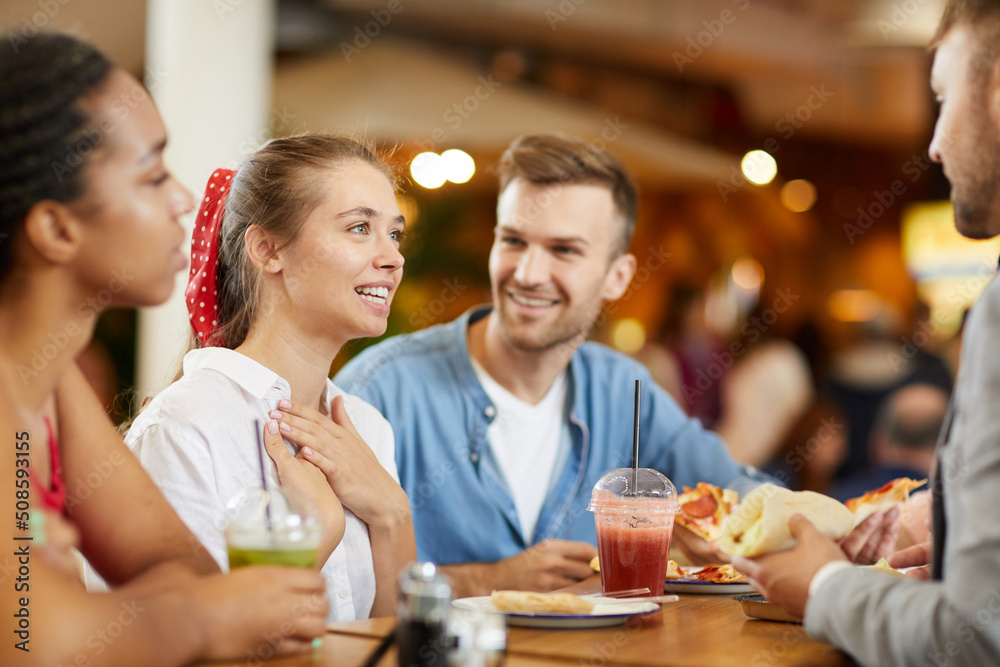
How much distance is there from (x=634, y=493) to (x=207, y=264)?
0.97 metres

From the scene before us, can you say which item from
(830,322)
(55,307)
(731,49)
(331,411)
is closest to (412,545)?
(331,411)

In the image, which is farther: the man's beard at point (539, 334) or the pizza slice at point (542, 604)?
the man's beard at point (539, 334)

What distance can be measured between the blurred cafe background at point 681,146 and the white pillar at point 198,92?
0.03 feet

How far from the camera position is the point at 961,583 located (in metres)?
1.08

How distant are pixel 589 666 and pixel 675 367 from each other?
21.3ft

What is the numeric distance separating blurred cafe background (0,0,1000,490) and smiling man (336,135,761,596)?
0.42 metres

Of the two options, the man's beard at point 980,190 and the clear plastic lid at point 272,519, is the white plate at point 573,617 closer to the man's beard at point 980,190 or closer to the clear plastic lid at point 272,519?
the clear plastic lid at point 272,519

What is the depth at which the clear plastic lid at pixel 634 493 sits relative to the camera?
1.78m

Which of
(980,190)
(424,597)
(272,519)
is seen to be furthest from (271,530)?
(980,190)

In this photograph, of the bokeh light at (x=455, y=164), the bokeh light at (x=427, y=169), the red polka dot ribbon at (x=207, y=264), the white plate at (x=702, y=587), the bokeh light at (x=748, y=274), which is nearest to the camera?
the white plate at (x=702, y=587)

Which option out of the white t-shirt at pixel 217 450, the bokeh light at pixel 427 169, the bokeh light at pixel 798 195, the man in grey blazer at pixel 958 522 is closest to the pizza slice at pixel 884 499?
the man in grey blazer at pixel 958 522

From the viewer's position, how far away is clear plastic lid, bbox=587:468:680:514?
1783 millimetres

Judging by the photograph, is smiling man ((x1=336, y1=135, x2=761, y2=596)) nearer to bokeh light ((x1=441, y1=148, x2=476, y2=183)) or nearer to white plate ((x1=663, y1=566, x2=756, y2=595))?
white plate ((x1=663, y1=566, x2=756, y2=595))

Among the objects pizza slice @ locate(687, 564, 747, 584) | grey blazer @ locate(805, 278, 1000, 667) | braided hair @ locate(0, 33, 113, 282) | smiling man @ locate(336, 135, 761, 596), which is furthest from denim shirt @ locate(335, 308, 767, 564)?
braided hair @ locate(0, 33, 113, 282)
